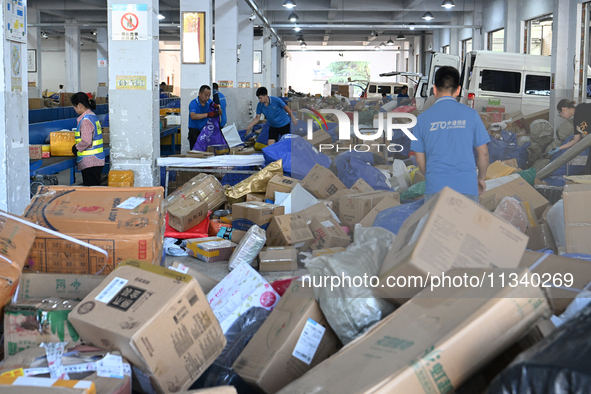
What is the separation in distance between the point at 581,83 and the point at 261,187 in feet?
30.9

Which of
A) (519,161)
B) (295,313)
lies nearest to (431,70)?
(519,161)

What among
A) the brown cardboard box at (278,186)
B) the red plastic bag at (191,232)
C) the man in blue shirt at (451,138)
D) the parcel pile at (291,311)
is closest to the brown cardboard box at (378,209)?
the man in blue shirt at (451,138)

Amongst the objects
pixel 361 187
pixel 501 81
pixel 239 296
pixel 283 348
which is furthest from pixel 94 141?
pixel 501 81

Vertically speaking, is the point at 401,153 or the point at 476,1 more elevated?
the point at 476,1

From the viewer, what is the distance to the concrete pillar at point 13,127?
4.45 m

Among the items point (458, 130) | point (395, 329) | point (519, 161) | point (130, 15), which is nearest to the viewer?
point (395, 329)

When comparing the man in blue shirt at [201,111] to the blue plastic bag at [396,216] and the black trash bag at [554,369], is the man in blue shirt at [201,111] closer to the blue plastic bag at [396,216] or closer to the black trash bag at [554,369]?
the blue plastic bag at [396,216]

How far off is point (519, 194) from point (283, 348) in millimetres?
3675

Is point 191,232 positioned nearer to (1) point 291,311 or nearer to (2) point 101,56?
(1) point 291,311

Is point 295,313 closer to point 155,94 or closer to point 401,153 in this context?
point 155,94

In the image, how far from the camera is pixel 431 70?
1274 centimetres

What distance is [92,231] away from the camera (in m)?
2.68

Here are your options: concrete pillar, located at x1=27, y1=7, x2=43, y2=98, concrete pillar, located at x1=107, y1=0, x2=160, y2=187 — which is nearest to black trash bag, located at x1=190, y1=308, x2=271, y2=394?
concrete pillar, located at x1=107, y1=0, x2=160, y2=187

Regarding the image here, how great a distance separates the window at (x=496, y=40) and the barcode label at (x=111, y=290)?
1966 cm
